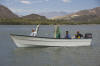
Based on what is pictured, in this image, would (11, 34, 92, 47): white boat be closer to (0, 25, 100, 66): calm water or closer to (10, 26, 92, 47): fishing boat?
(10, 26, 92, 47): fishing boat

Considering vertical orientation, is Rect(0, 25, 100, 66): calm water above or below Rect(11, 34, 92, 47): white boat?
below

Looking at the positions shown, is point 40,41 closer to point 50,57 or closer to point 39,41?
point 39,41

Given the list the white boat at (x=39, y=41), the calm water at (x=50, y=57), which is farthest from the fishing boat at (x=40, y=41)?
the calm water at (x=50, y=57)

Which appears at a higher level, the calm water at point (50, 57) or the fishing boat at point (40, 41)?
the fishing boat at point (40, 41)

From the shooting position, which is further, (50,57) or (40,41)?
(40,41)

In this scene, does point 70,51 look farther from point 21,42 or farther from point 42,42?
point 21,42

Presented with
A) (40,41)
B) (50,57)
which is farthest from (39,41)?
(50,57)

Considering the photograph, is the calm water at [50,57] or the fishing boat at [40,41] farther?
the fishing boat at [40,41]

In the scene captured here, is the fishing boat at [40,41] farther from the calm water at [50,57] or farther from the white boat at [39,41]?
the calm water at [50,57]

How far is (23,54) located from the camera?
23453 millimetres

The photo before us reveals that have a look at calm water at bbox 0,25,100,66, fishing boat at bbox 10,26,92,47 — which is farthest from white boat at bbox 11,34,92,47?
calm water at bbox 0,25,100,66

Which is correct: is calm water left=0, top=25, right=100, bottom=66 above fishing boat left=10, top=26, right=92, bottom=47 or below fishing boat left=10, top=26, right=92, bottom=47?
below

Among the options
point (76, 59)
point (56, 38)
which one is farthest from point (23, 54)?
point (76, 59)

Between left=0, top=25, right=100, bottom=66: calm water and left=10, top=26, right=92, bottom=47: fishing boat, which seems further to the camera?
left=10, top=26, right=92, bottom=47: fishing boat
